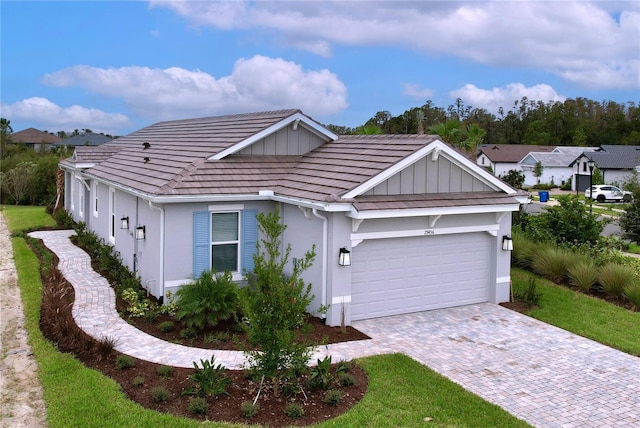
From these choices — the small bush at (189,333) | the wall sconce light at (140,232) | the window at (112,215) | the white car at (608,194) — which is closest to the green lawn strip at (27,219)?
the window at (112,215)

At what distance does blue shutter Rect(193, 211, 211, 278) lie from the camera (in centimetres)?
1250

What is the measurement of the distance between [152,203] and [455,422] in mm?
7762

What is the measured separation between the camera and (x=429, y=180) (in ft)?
41.0

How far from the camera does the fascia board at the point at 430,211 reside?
11273mm

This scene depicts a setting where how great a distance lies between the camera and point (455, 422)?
Result: 298 inches

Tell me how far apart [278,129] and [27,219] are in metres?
16.3

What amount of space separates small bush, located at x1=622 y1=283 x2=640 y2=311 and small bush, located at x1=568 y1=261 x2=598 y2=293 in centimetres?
90

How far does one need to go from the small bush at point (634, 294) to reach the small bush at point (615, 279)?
25 centimetres

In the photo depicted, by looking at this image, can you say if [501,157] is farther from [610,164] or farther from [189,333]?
[189,333]

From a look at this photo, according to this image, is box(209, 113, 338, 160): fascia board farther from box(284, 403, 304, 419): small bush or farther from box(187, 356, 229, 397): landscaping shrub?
box(284, 403, 304, 419): small bush

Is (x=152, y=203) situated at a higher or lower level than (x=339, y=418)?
higher

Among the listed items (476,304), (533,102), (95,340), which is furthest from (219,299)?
(533,102)

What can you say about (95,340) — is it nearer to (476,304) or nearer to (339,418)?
(339,418)

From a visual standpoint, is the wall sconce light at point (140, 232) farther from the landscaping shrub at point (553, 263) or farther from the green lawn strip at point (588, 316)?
the landscaping shrub at point (553, 263)
